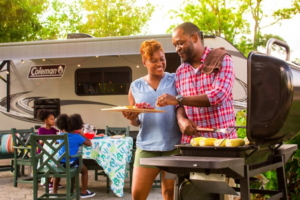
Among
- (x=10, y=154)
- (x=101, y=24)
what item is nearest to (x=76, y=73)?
(x=10, y=154)

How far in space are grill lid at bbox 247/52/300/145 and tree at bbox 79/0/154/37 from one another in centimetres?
2480

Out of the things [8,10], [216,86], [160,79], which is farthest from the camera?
[8,10]

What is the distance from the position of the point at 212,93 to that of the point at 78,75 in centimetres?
853

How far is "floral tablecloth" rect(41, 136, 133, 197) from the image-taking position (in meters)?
5.93

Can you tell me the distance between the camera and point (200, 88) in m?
2.70

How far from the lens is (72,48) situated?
31.0 ft

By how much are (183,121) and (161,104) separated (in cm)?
22

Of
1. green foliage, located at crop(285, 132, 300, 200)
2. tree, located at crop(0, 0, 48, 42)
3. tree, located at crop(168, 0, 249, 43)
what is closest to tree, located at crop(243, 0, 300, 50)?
tree, located at crop(168, 0, 249, 43)

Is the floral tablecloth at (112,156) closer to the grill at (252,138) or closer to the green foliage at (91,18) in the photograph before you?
the grill at (252,138)

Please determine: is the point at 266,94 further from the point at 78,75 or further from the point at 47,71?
the point at 47,71

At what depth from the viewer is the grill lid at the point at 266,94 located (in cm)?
213

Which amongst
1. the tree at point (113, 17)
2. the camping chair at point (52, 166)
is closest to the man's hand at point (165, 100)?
the camping chair at point (52, 166)

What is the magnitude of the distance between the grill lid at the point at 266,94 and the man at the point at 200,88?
42cm

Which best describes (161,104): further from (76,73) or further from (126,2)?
(126,2)
